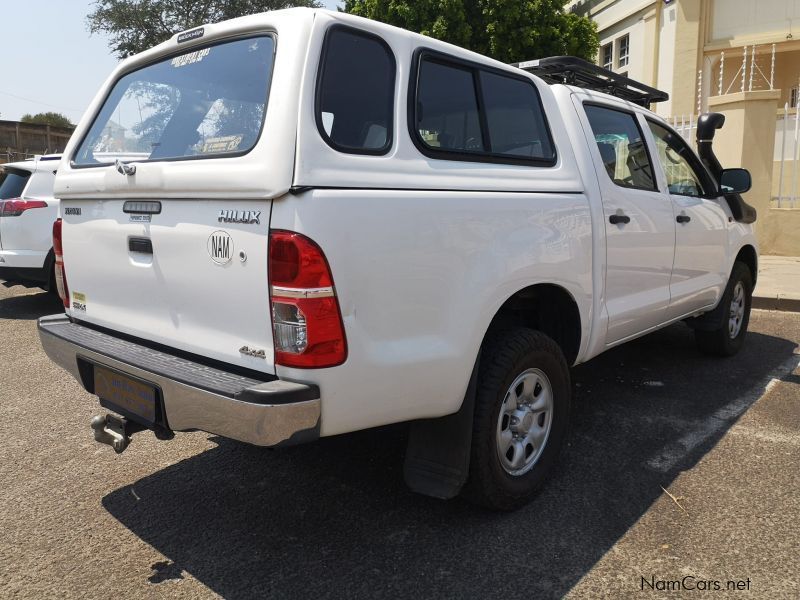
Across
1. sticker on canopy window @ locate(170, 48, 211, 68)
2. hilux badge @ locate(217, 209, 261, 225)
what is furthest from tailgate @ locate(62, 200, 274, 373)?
sticker on canopy window @ locate(170, 48, 211, 68)

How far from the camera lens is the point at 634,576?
254 cm

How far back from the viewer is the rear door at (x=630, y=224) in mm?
3588

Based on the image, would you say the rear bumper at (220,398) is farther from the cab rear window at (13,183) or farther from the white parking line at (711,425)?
the cab rear window at (13,183)

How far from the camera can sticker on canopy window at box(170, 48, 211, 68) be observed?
2847mm

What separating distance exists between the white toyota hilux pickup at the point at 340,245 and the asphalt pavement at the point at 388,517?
29 centimetres

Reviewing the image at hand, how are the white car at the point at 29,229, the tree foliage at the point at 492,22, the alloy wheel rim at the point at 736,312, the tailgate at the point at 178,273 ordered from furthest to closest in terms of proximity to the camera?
1. the tree foliage at the point at 492,22
2. the white car at the point at 29,229
3. the alloy wheel rim at the point at 736,312
4. the tailgate at the point at 178,273

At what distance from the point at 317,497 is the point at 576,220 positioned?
1.81 meters

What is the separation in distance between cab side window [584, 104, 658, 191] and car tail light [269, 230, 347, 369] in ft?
6.79

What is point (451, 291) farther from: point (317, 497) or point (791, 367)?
point (791, 367)

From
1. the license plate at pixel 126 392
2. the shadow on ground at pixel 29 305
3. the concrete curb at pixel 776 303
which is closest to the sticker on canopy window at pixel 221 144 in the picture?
the license plate at pixel 126 392

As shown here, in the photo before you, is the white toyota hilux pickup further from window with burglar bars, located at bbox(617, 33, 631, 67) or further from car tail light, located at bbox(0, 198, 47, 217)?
window with burglar bars, located at bbox(617, 33, 631, 67)

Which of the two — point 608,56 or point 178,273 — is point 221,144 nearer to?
point 178,273

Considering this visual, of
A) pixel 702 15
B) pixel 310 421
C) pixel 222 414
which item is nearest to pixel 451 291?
pixel 310 421

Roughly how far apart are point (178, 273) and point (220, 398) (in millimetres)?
599
